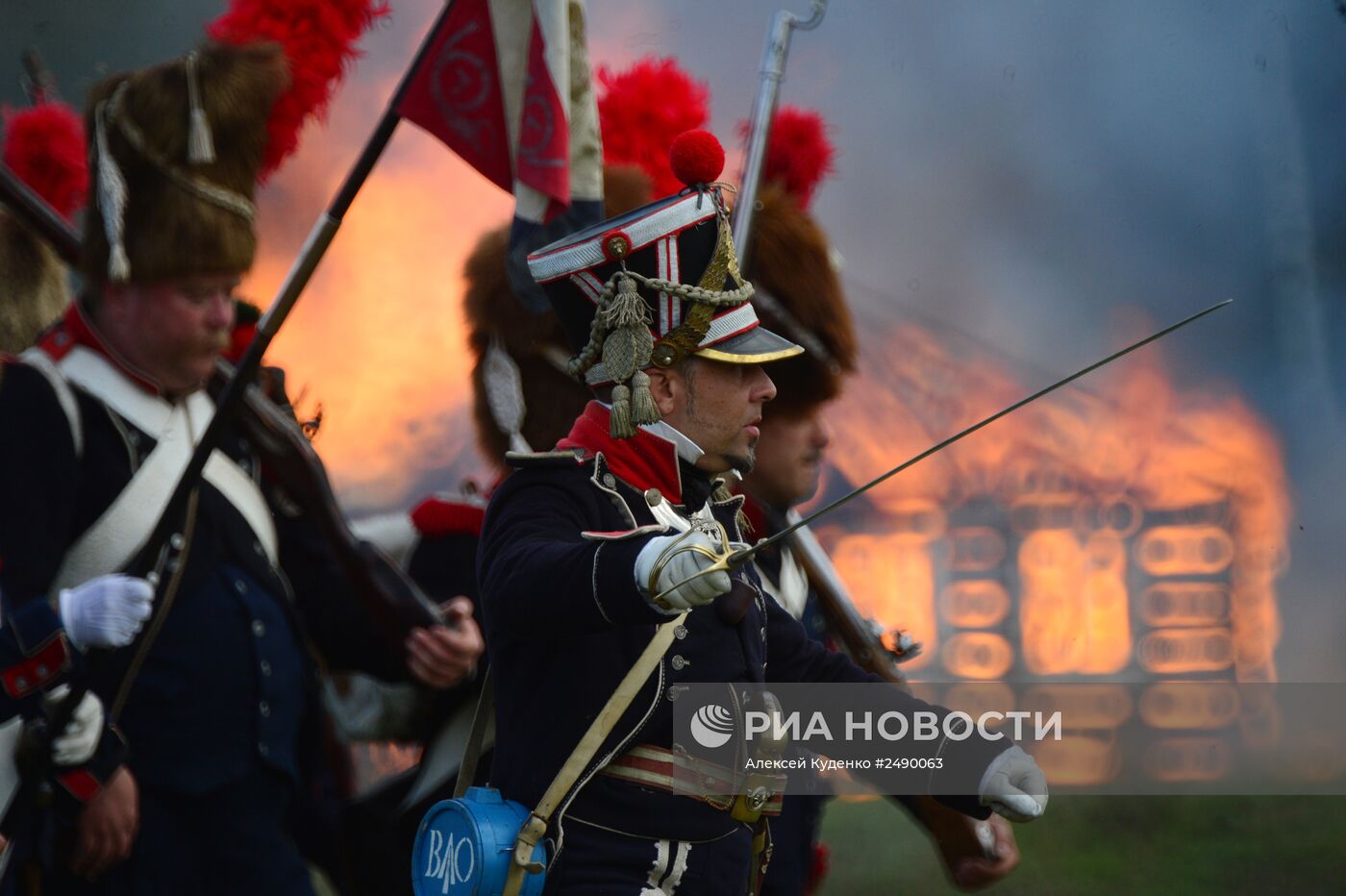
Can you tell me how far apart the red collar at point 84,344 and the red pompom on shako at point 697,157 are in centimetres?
170

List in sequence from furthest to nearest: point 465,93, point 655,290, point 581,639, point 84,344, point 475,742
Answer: point 465,93
point 84,344
point 475,742
point 655,290
point 581,639

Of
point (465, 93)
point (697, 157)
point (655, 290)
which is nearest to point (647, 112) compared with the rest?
point (465, 93)

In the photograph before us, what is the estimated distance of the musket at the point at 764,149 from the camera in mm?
6039

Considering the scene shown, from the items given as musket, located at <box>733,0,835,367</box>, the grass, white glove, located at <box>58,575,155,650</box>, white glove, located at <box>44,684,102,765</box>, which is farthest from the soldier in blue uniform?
the grass

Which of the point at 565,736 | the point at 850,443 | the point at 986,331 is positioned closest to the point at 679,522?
the point at 565,736

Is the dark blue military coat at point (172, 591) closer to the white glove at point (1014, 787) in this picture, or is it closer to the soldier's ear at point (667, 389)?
the soldier's ear at point (667, 389)

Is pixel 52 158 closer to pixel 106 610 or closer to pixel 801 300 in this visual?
pixel 106 610

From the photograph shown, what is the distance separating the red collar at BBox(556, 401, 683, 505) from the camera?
3.65m

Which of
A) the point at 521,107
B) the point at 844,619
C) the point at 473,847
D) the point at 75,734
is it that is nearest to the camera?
the point at 473,847

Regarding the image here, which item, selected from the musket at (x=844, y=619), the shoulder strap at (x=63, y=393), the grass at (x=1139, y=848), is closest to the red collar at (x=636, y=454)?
the shoulder strap at (x=63, y=393)

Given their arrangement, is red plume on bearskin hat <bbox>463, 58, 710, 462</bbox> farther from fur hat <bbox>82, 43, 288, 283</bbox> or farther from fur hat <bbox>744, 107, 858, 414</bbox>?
fur hat <bbox>82, 43, 288, 283</bbox>

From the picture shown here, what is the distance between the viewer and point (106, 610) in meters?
4.11

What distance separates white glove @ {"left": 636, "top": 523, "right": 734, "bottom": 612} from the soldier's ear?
23.6 inches

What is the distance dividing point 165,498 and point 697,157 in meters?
A: 1.72
